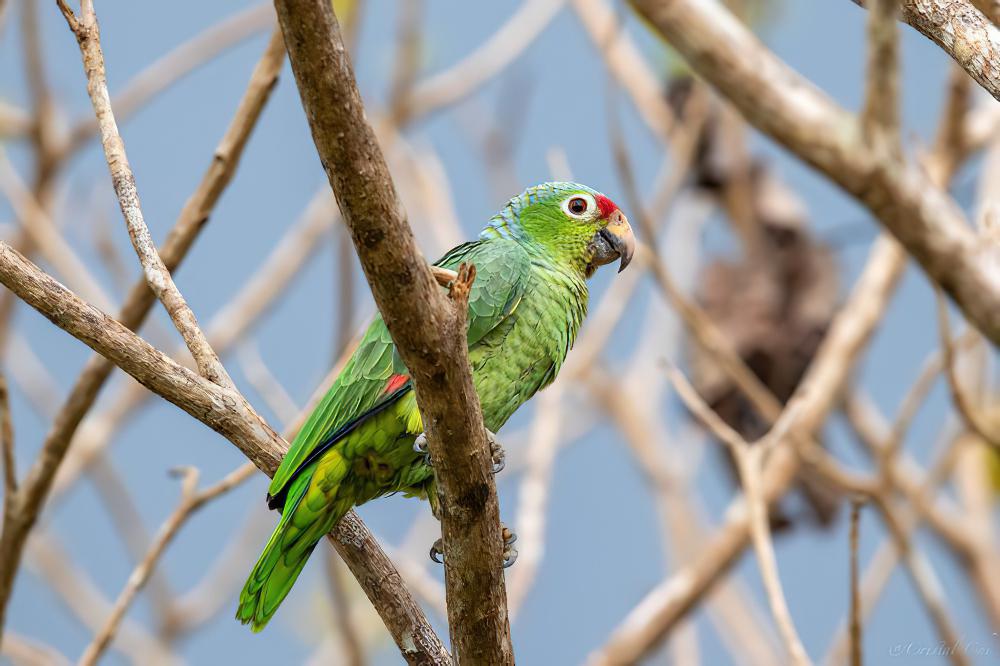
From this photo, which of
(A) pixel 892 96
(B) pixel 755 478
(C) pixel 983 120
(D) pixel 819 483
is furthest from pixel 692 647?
(A) pixel 892 96

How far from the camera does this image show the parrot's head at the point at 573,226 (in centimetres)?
357

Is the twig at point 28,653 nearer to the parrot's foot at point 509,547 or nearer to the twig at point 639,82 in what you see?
the parrot's foot at point 509,547

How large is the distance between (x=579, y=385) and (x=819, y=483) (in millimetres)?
1543

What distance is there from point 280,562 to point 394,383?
0.59m

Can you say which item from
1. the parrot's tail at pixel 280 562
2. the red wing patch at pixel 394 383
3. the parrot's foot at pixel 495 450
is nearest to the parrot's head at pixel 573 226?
the red wing patch at pixel 394 383

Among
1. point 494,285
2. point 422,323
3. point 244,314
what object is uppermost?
point 244,314

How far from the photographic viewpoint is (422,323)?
6.68 ft

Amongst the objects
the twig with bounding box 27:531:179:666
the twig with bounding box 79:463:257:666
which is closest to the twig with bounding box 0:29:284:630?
the twig with bounding box 79:463:257:666

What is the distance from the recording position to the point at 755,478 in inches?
142

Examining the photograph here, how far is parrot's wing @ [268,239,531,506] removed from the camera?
287cm

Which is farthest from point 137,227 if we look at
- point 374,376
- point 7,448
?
point 7,448

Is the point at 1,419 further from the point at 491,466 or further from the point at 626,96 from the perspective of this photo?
the point at 626,96

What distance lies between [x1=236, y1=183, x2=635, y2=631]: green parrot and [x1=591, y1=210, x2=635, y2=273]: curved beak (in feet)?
0.37

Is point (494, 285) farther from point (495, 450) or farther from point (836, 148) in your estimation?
point (836, 148)
